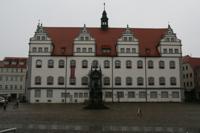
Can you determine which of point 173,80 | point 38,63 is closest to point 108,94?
point 173,80

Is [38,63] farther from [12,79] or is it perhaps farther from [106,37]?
[12,79]

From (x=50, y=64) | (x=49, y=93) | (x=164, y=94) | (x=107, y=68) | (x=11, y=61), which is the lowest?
(x=164, y=94)

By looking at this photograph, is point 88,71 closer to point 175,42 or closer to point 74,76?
point 74,76

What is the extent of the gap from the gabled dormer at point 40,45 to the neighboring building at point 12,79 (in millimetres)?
41537

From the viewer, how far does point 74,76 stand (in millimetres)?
59312

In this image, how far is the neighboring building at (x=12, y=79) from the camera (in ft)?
324

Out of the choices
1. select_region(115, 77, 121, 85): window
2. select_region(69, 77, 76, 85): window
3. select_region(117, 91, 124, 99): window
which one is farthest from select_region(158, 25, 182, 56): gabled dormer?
select_region(69, 77, 76, 85): window

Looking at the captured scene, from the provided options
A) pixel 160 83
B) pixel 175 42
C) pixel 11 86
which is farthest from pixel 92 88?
pixel 11 86

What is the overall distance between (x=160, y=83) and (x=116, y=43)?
11738mm

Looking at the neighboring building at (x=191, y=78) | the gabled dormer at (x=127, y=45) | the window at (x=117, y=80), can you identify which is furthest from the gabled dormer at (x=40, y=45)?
the neighboring building at (x=191, y=78)

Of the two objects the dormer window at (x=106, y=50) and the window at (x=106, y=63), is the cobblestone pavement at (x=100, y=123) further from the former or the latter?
the dormer window at (x=106, y=50)

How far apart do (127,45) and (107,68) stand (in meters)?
6.23

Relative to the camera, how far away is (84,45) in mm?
60562

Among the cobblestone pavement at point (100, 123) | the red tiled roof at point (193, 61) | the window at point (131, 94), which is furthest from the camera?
the red tiled roof at point (193, 61)
